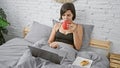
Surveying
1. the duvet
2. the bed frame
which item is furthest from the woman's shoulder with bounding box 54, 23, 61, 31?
the bed frame

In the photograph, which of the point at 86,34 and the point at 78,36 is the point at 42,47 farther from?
the point at 86,34

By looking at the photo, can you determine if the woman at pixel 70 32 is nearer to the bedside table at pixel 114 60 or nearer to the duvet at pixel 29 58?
the duvet at pixel 29 58

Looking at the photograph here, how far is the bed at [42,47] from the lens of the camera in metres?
1.60

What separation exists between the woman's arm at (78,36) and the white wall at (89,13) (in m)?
0.22

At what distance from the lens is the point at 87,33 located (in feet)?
6.94

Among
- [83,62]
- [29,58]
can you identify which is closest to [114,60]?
[83,62]

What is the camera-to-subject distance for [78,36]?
2.04 m

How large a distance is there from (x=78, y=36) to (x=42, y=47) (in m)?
0.49

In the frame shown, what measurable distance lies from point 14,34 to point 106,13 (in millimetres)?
1768

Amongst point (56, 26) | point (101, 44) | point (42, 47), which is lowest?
point (101, 44)

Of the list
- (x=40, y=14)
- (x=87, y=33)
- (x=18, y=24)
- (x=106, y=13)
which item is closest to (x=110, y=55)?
(x=87, y=33)

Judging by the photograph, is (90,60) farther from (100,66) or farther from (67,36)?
(67,36)

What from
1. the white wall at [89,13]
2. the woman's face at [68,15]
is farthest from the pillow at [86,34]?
the woman's face at [68,15]

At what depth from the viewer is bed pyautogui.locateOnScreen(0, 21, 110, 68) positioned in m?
1.60
